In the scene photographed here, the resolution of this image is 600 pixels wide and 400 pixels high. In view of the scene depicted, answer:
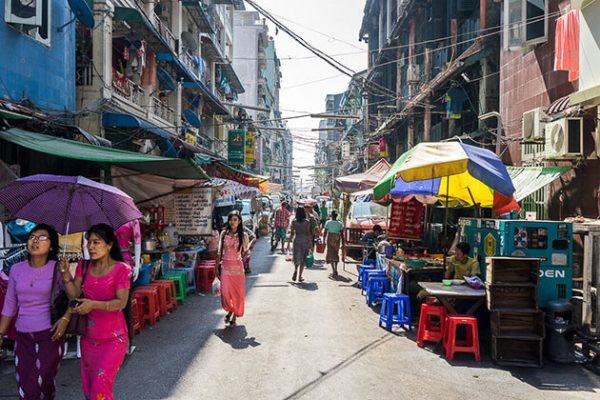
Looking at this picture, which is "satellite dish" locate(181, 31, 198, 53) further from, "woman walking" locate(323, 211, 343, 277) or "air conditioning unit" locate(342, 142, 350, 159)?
"air conditioning unit" locate(342, 142, 350, 159)

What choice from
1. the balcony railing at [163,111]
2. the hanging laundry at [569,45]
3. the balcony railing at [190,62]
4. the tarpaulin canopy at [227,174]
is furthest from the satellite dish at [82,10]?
the balcony railing at [190,62]

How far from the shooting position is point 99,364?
3920 mm

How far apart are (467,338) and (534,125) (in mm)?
6645

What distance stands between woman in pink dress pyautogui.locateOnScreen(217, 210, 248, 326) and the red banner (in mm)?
5487

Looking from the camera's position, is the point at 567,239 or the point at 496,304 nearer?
the point at 496,304

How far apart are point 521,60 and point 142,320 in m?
11.2

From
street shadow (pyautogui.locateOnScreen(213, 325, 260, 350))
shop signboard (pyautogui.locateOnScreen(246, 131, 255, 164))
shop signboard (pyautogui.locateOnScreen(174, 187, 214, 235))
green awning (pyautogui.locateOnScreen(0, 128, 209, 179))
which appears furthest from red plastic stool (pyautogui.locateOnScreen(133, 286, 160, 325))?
shop signboard (pyautogui.locateOnScreen(246, 131, 255, 164))

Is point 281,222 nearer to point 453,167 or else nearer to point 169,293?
point 169,293

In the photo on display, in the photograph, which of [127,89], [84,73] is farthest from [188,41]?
[84,73]

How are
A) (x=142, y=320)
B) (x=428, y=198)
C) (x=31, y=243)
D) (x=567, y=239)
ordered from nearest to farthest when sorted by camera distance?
1. (x=31, y=243)
2. (x=567, y=239)
3. (x=142, y=320)
4. (x=428, y=198)

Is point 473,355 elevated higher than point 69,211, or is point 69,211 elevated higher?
point 69,211

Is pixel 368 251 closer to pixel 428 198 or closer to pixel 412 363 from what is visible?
pixel 428 198

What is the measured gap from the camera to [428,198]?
1251cm

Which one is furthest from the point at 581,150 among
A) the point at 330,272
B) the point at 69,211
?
the point at 69,211
